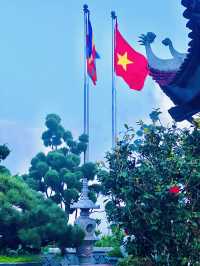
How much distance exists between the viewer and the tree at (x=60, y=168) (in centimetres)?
3075

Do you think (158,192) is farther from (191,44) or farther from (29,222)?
(29,222)

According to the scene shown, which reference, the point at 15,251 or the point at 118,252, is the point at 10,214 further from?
the point at 118,252

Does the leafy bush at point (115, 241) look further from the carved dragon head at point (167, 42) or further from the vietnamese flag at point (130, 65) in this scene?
the vietnamese flag at point (130, 65)

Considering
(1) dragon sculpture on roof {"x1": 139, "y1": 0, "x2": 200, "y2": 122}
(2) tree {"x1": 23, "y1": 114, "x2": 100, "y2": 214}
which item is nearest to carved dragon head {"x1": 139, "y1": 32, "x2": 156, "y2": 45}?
(1) dragon sculpture on roof {"x1": 139, "y1": 0, "x2": 200, "y2": 122}

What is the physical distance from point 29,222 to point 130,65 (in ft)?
29.9

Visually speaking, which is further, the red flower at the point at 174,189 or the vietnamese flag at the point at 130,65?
the vietnamese flag at the point at 130,65

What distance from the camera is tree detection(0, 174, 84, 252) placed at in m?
14.1

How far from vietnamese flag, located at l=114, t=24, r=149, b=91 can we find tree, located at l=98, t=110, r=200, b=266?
31.3 ft

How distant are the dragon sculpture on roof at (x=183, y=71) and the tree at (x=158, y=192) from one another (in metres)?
1.38

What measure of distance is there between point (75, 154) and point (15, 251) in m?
19.2

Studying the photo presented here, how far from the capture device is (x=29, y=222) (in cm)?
1435

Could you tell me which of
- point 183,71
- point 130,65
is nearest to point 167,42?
point 183,71

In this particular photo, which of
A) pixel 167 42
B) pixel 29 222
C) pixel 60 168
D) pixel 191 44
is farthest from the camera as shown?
pixel 60 168

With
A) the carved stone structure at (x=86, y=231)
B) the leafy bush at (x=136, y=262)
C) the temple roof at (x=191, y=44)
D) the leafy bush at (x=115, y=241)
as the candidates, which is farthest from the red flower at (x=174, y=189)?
the carved stone structure at (x=86, y=231)
